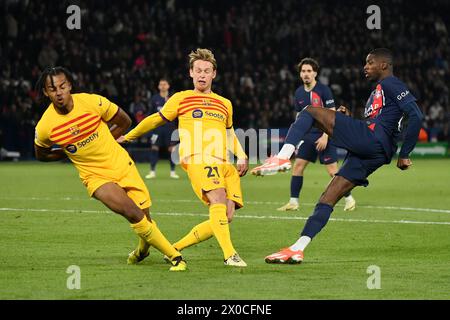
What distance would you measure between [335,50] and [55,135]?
28043 millimetres

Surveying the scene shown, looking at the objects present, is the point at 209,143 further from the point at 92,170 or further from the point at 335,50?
the point at 335,50

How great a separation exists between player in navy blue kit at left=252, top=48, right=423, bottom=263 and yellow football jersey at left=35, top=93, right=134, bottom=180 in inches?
71.0

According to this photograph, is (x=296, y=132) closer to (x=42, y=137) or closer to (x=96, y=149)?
(x=96, y=149)

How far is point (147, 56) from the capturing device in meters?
33.8

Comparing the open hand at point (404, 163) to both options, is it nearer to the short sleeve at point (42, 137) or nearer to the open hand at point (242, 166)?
the open hand at point (242, 166)

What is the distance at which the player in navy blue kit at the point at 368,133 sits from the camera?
377 inches

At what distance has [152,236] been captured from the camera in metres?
9.21

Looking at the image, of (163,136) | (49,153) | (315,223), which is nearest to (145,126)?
(49,153)

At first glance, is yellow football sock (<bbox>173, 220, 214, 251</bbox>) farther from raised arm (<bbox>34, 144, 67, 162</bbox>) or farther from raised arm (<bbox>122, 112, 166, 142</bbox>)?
raised arm (<bbox>34, 144, 67, 162</bbox>)

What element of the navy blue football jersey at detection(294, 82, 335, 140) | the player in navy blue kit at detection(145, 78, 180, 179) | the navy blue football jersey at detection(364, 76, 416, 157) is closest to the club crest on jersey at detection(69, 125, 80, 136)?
the navy blue football jersey at detection(364, 76, 416, 157)

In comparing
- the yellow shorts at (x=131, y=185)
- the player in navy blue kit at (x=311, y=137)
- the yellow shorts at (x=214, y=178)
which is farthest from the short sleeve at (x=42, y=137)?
the player in navy blue kit at (x=311, y=137)

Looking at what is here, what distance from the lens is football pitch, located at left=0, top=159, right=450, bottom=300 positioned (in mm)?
8016

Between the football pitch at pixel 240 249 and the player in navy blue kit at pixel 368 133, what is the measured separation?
1.37ft

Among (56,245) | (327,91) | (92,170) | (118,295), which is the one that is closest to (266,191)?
(327,91)
